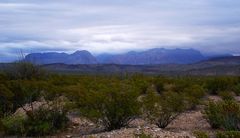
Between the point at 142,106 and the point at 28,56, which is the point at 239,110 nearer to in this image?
the point at 142,106

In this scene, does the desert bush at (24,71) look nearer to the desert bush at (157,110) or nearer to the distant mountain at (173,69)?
the desert bush at (157,110)

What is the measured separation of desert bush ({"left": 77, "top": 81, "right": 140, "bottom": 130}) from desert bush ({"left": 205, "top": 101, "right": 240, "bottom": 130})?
2.99m

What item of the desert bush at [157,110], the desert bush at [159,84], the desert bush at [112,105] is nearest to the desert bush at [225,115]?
the desert bush at [157,110]

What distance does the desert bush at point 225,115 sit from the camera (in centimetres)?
1778

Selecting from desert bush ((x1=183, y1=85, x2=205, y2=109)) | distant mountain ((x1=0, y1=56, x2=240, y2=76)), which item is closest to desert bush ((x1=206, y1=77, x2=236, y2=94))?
desert bush ((x1=183, y1=85, x2=205, y2=109))

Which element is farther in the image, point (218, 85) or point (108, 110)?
point (218, 85)

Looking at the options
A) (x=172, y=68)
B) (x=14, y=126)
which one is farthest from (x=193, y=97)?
(x=172, y=68)

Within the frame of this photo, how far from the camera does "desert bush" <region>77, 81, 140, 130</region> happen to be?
19438mm

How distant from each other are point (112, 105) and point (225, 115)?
166 inches

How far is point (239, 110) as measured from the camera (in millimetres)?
18312

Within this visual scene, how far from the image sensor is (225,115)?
734 inches

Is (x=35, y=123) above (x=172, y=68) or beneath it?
above

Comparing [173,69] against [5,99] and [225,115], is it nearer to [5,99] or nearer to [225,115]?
[5,99]

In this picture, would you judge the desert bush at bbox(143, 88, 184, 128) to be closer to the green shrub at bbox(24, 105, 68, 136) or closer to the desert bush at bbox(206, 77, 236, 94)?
the green shrub at bbox(24, 105, 68, 136)
